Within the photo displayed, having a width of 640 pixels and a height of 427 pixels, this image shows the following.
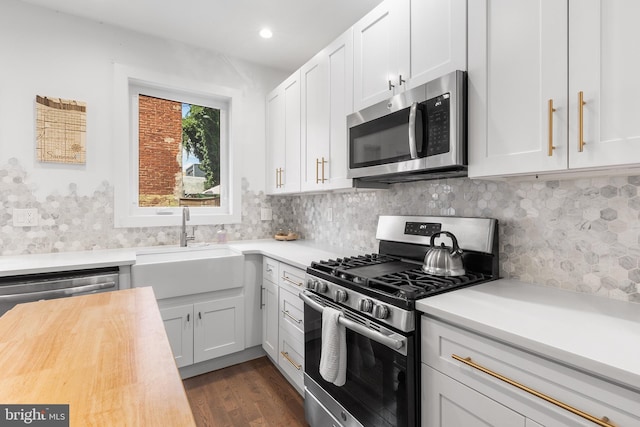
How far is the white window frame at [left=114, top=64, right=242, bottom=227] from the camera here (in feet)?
8.31

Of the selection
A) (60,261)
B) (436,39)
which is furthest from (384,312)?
(60,261)

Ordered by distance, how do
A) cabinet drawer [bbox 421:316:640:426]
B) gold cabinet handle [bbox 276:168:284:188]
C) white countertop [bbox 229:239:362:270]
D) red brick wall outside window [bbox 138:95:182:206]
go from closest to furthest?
cabinet drawer [bbox 421:316:640:426] → white countertop [bbox 229:239:362:270] → red brick wall outside window [bbox 138:95:182:206] → gold cabinet handle [bbox 276:168:284:188]

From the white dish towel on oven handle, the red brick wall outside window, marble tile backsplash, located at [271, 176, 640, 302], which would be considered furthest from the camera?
the red brick wall outside window

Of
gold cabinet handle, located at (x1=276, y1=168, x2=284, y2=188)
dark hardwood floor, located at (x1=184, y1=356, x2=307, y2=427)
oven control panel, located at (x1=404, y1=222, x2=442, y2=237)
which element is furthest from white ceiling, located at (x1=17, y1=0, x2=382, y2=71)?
dark hardwood floor, located at (x1=184, y1=356, x2=307, y2=427)

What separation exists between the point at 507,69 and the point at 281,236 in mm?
2298

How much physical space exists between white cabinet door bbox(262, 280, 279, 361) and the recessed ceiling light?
1995 millimetres

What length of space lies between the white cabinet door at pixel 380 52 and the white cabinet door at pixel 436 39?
58 mm

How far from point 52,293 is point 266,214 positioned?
178cm

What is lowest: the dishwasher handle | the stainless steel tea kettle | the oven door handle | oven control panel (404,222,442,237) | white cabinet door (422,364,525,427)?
white cabinet door (422,364,525,427)

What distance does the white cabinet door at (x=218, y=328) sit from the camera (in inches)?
90.3

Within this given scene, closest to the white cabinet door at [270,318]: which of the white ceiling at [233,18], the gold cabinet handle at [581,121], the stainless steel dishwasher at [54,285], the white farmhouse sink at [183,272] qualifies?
the white farmhouse sink at [183,272]

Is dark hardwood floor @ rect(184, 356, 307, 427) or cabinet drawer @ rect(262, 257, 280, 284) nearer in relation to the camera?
dark hardwood floor @ rect(184, 356, 307, 427)

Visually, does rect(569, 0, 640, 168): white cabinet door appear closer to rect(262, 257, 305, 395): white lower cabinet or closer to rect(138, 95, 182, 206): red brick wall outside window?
rect(262, 257, 305, 395): white lower cabinet
